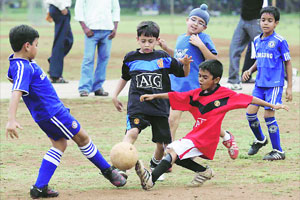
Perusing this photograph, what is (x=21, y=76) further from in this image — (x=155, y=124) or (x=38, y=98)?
(x=155, y=124)

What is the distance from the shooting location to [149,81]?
640 centimetres

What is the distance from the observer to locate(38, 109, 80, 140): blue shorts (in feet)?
19.5

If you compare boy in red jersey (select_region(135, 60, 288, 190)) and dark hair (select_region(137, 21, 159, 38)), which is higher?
dark hair (select_region(137, 21, 159, 38))

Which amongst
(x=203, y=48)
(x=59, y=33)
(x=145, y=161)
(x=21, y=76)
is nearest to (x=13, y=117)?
(x=21, y=76)

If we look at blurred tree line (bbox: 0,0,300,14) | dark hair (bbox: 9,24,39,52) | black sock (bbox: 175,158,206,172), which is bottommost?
blurred tree line (bbox: 0,0,300,14)

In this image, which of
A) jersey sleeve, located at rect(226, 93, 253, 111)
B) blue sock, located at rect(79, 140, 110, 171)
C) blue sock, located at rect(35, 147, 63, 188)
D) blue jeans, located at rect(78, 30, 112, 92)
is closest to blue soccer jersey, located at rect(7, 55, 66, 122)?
blue sock, located at rect(35, 147, 63, 188)

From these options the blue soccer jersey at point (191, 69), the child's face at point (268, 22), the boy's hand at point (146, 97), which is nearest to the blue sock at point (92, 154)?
the boy's hand at point (146, 97)

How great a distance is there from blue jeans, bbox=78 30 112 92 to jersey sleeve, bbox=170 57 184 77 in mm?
5771

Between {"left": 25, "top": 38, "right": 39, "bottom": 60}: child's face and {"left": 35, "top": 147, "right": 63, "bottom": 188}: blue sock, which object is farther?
{"left": 35, "top": 147, "right": 63, "bottom": 188}: blue sock

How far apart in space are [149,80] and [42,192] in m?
→ 1.43

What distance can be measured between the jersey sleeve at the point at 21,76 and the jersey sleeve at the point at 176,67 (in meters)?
1.44

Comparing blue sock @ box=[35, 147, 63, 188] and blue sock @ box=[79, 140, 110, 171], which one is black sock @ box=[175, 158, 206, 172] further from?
blue sock @ box=[35, 147, 63, 188]

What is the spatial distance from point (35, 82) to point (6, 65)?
13.2m

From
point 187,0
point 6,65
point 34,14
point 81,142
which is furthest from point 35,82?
point 187,0
